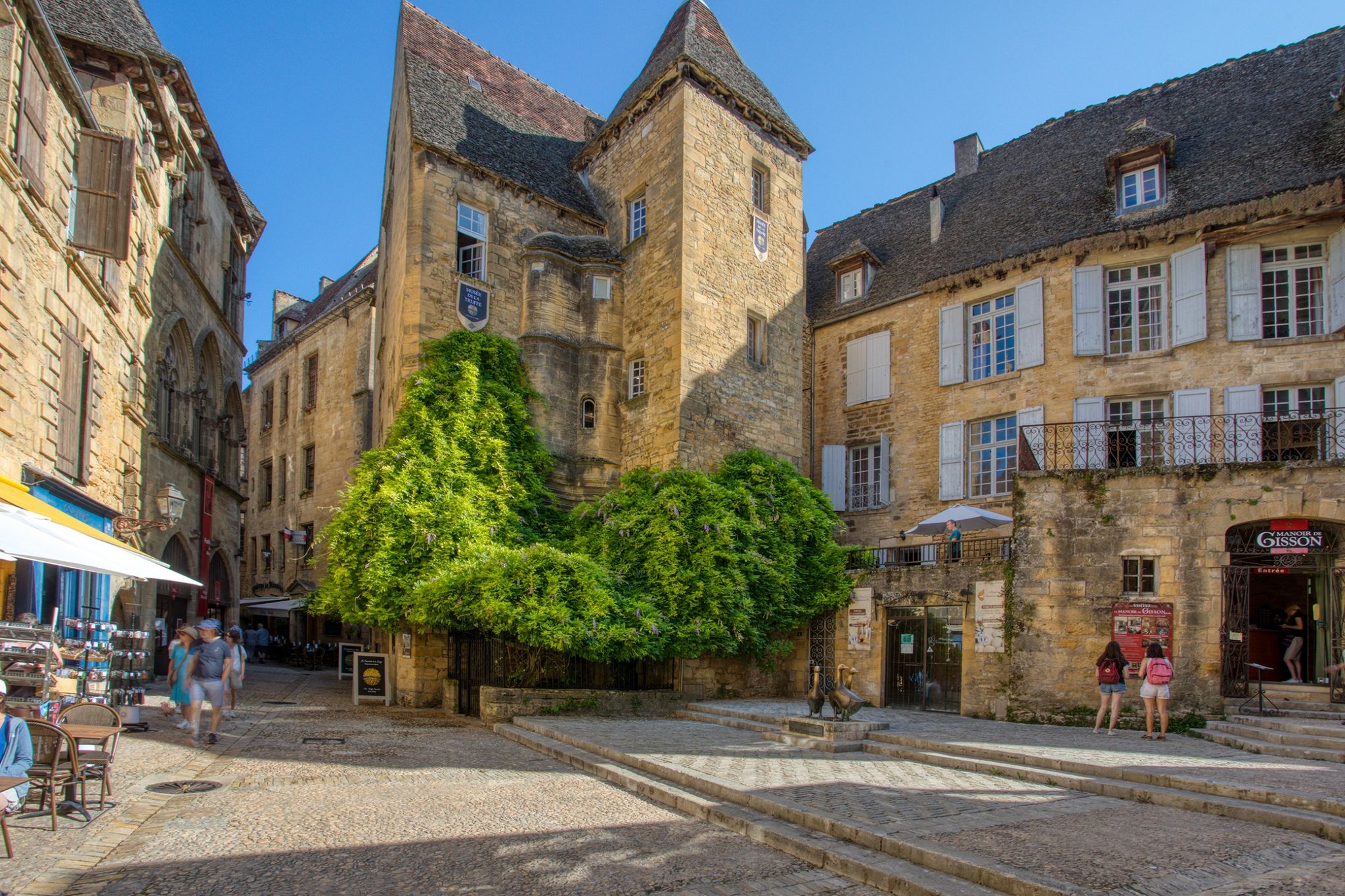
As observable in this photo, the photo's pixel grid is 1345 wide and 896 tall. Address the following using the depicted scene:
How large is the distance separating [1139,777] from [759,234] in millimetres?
14832

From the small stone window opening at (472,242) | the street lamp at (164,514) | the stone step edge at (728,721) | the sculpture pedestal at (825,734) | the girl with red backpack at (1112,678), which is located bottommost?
the stone step edge at (728,721)

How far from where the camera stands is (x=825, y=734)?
34.6 ft

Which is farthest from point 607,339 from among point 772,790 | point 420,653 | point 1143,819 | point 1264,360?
point 1143,819

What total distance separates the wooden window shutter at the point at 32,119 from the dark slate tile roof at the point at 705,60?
1193 centimetres

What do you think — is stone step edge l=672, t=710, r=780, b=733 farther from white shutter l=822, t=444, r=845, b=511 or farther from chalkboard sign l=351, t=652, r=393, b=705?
white shutter l=822, t=444, r=845, b=511

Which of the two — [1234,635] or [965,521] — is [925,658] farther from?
[1234,635]

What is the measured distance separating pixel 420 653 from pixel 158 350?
7.63m

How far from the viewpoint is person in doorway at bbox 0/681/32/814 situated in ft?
15.9

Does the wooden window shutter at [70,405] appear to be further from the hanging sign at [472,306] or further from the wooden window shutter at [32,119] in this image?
the hanging sign at [472,306]

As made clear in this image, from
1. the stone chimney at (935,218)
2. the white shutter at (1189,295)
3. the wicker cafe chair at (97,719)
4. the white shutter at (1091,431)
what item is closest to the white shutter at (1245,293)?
the white shutter at (1189,295)

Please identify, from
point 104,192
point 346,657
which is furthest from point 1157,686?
point 104,192

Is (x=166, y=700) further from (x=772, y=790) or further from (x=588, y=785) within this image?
(x=772, y=790)

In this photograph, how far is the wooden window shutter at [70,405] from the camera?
38.8ft

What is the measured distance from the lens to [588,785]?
27.1ft
